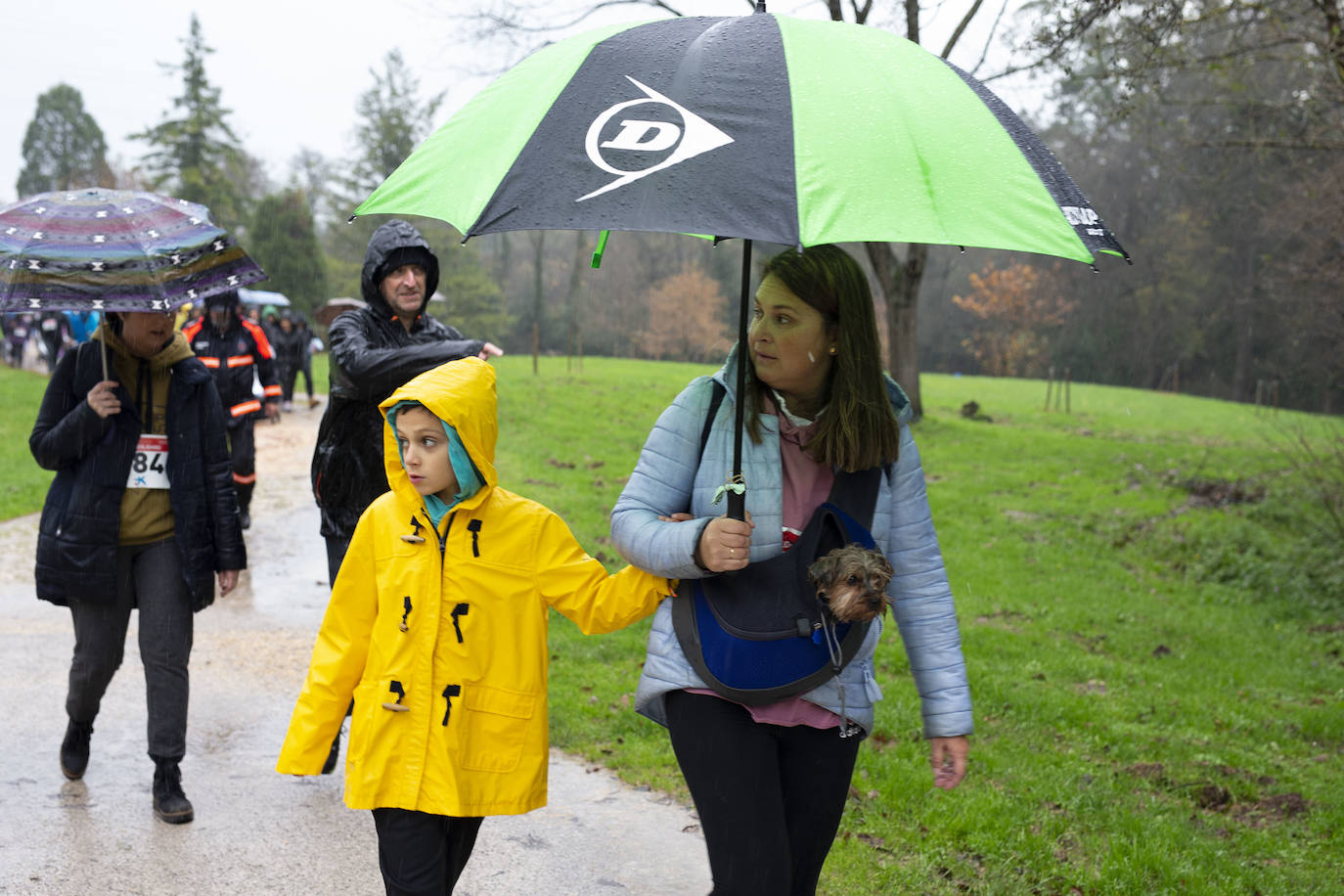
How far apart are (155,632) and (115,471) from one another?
640mm

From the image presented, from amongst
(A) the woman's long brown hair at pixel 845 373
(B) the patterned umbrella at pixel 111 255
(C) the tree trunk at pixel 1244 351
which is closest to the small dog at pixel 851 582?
(A) the woman's long brown hair at pixel 845 373

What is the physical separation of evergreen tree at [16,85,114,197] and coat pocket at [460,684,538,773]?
72224 millimetres

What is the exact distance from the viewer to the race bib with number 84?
440 cm

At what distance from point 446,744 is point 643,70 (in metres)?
1.72

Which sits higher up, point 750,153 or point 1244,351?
point 1244,351

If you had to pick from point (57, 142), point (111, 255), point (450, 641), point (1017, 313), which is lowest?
point (450, 641)

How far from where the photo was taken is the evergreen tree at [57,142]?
216 feet

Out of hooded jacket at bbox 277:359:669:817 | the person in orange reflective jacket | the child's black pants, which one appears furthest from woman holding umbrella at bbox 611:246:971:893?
the person in orange reflective jacket

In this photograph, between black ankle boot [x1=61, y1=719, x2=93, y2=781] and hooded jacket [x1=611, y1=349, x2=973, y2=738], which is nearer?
hooded jacket [x1=611, y1=349, x2=973, y2=738]

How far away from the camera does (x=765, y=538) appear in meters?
2.65

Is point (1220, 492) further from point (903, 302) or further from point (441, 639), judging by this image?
point (441, 639)

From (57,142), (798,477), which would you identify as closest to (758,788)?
(798,477)

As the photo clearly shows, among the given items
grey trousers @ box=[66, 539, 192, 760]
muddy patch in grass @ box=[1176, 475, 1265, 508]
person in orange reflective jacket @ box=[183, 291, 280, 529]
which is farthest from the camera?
muddy patch in grass @ box=[1176, 475, 1265, 508]

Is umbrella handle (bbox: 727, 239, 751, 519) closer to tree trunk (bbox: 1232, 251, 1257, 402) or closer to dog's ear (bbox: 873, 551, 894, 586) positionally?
dog's ear (bbox: 873, 551, 894, 586)
